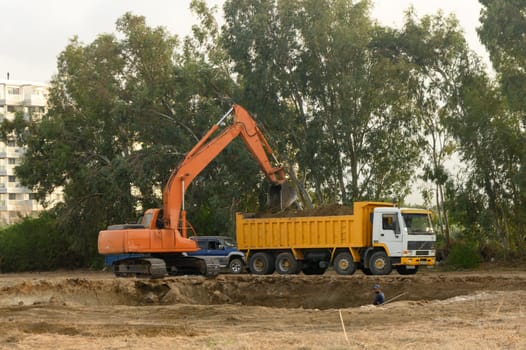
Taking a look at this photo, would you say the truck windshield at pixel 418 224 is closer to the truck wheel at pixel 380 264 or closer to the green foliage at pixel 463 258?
the truck wheel at pixel 380 264

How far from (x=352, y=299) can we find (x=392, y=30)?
2136cm

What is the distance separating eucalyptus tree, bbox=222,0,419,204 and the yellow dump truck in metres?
11.1

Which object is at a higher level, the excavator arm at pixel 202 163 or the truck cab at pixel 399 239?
the excavator arm at pixel 202 163

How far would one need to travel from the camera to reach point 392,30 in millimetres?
44969

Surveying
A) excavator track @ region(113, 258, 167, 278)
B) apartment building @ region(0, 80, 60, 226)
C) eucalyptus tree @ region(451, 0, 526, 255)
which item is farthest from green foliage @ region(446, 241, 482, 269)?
apartment building @ region(0, 80, 60, 226)

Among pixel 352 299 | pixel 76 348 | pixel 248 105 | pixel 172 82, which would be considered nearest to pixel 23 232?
pixel 172 82

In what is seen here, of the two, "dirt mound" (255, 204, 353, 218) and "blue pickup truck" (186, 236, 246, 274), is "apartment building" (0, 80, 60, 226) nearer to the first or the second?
"blue pickup truck" (186, 236, 246, 274)

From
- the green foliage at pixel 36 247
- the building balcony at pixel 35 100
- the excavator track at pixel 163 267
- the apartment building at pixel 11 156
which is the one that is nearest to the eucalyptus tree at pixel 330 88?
the excavator track at pixel 163 267

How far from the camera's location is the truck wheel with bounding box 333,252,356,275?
1261 inches

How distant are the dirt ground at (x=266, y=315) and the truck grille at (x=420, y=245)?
3.73 m

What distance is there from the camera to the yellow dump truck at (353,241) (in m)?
31.4

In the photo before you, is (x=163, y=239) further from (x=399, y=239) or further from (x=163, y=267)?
(x=399, y=239)

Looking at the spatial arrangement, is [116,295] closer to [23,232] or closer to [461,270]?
[461,270]

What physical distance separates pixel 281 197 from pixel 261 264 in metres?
2.78
